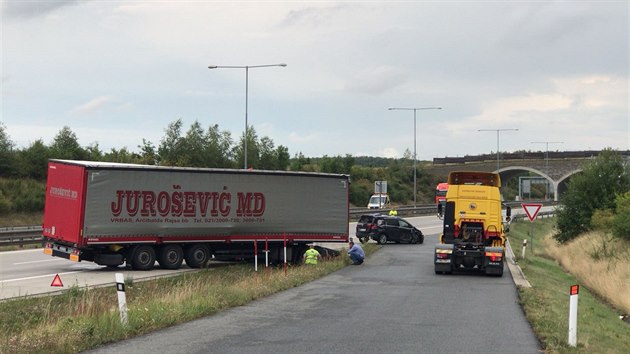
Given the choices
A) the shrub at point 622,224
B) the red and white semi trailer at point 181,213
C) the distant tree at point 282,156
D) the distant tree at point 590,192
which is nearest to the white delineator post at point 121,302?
the red and white semi trailer at point 181,213

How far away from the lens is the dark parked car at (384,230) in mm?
41812

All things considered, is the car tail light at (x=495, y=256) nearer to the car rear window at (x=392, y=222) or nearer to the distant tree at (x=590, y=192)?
the car rear window at (x=392, y=222)

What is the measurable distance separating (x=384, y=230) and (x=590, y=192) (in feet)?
59.5

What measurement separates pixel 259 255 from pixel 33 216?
31370 mm

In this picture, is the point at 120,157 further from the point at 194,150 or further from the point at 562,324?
the point at 562,324

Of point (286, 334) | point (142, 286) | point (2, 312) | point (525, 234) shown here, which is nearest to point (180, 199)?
point (142, 286)

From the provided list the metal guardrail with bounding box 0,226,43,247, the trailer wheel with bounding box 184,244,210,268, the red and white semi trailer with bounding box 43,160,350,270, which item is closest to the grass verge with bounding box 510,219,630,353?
the red and white semi trailer with bounding box 43,160,350,270

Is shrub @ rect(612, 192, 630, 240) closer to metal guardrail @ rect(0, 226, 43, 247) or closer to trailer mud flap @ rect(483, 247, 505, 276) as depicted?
trailer mud flap @ rect(483, 247, 505, 276)

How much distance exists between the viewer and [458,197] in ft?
86.0

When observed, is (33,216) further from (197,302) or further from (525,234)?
(197,302)

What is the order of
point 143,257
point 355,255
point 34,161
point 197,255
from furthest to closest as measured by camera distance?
point 34,161 < point 355,255 < point 197,255 < point 143,257

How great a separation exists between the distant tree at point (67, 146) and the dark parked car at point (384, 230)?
107 feet

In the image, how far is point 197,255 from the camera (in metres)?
26.8

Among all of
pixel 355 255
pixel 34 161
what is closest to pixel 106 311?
pixel 355 255
